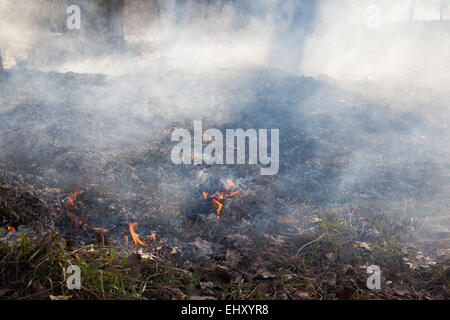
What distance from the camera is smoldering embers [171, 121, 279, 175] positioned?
15.4 feet

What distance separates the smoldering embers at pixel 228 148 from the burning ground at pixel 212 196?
192 millimetres

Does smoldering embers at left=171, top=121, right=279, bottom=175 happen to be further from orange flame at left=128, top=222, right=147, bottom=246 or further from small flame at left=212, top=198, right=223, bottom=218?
orange flame at left=128, top=222, right=147, bottom=246

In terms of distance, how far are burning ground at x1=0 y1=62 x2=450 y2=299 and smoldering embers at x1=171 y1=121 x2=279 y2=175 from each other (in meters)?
0.19

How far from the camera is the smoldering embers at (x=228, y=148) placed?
15.4ft

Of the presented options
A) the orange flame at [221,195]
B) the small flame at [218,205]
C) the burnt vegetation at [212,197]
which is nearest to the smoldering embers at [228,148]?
the burnt vegetation at [212,197]

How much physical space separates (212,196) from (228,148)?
1.34 metres

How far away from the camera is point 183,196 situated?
13.0 feet

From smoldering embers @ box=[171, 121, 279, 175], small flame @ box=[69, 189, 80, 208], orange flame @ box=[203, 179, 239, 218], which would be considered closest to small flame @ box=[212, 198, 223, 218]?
orange flame @ box=[203, 179, 239, 218]

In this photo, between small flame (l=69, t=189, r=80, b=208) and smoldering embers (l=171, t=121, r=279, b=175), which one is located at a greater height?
smoldering embers (l=171, t=121, r=279, b=175)

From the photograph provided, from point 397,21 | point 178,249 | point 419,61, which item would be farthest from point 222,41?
point 397,21

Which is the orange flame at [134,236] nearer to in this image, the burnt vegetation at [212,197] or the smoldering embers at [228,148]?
the burnt vegetation at [212,197]

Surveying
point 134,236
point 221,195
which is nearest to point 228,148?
point 221,195

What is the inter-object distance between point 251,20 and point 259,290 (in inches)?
434
